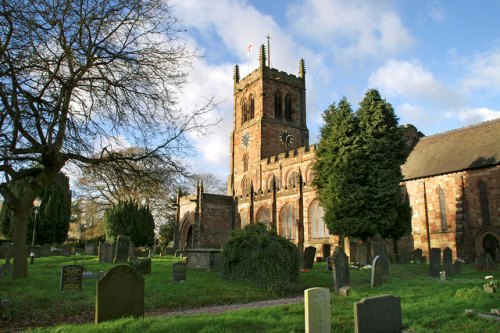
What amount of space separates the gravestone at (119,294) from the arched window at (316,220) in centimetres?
2634

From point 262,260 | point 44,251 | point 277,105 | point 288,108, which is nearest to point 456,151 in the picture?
point 288,108

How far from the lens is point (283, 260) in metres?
14.4

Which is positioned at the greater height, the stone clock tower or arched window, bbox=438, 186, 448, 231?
the stone clock tower

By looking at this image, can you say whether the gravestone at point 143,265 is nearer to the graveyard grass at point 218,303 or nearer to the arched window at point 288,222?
the graveyard grass at point 218,303

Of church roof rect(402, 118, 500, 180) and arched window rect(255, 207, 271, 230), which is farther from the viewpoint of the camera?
arched window rect(255, 207, 271, 230)

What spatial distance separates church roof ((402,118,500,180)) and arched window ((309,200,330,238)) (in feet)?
23.6

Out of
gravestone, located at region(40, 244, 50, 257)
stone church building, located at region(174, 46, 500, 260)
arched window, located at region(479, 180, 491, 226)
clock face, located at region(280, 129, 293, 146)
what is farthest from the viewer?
clock face, located at region(280, 129, 293, 146)

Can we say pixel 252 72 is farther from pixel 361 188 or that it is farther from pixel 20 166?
pixel 20 166

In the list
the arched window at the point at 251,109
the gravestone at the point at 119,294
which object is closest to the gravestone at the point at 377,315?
the gravestone at the point at 119,294

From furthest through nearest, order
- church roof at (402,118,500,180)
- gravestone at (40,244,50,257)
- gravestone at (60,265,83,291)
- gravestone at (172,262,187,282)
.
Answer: church roof at (402,118,500,180)
gravestone at (40,244,50,257)
gravestone at (172,262,187,282)
gravestone at (60,265,83,291)

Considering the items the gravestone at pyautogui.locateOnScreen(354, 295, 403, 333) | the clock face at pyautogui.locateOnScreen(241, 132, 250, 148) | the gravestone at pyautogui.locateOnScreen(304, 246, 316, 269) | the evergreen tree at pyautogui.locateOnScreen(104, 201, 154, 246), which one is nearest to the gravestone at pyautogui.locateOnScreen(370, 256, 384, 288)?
the gravestone at pyautogui.locateOnScreen(304, 246, 316, 269)

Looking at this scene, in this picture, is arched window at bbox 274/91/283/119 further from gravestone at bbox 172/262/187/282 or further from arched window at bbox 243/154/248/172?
gravestone at bbox 172/262/187/282

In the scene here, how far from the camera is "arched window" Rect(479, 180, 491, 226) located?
28047 mm

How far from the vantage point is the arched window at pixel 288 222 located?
3553 cm
